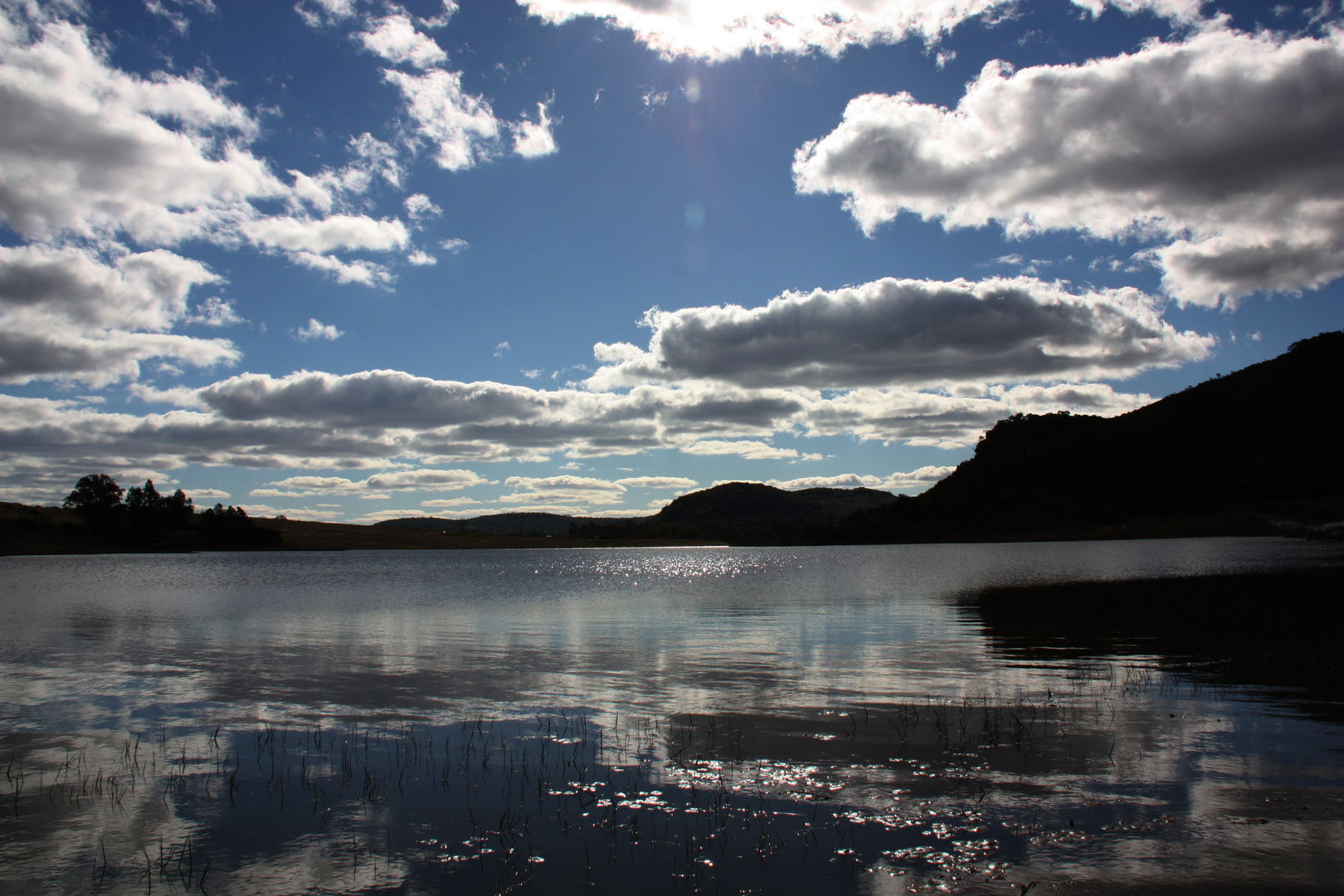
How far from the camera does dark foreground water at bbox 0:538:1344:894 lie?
1141 cm

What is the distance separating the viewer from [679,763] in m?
17.1

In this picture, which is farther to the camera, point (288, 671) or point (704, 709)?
point (288, 671)

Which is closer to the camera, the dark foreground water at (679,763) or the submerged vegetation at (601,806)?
the submerged vegetation at (601,806)

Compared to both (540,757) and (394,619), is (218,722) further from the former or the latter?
(394,619)

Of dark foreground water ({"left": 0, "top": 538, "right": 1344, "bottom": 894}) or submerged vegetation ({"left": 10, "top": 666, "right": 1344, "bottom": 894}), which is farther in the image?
dark foreground water ({"left": 0, "top": 538, "right": 1344, "bottom": 894})

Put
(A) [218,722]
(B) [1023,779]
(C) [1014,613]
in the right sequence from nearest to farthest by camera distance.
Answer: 1. (B) [1023,779]
2. (A) [218,722]
3. (C) [1014,613]

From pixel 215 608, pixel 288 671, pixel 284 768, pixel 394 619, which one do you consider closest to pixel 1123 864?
pixel 284 768

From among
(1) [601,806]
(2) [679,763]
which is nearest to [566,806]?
(1) [601,806]

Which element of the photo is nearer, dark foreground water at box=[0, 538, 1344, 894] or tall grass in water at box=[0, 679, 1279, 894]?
tall grass in water at box=[0, 679, 1279, 894]

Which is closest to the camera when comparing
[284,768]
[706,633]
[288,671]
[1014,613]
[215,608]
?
[284,768]

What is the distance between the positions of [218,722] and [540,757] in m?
10.9

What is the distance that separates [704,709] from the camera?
22.9 m

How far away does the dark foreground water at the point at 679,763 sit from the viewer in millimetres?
11414

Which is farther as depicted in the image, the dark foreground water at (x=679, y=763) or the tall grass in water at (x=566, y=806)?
the dark foreground water at (x=679, y=763)
